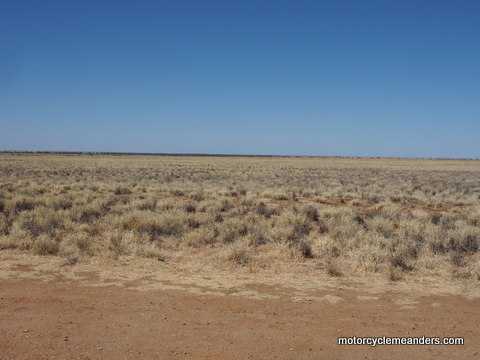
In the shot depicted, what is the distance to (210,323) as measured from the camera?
19.0 feet

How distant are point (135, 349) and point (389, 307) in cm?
390

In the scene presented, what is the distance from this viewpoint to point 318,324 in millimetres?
5832

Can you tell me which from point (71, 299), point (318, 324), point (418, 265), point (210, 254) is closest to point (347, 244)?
point (418, 265)

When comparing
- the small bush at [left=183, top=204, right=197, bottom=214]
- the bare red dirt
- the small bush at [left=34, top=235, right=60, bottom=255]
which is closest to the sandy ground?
the bare red dirt

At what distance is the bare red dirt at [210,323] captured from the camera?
496cm

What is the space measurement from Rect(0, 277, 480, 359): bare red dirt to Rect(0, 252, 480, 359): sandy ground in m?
0.01

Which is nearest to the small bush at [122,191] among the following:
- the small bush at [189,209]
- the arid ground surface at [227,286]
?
the small bush at [189,209]

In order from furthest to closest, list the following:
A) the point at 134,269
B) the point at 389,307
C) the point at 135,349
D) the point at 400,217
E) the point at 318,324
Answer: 1. the point at 400,217
2. the point at 134,269
3. the point at 389,307
4. the point at 318,324
5. the point at 135,349

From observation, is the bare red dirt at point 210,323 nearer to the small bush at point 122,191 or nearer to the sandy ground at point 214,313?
the sandy ground at point 214,313

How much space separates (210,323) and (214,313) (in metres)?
0.40

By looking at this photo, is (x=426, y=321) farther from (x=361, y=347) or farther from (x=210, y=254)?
(x=210, y=254)

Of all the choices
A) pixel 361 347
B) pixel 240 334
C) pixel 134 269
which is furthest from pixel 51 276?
pixel 361 347

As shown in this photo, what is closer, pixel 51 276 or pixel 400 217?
pixel 51 276

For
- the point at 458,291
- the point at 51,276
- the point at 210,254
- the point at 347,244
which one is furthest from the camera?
the point at 347,244
